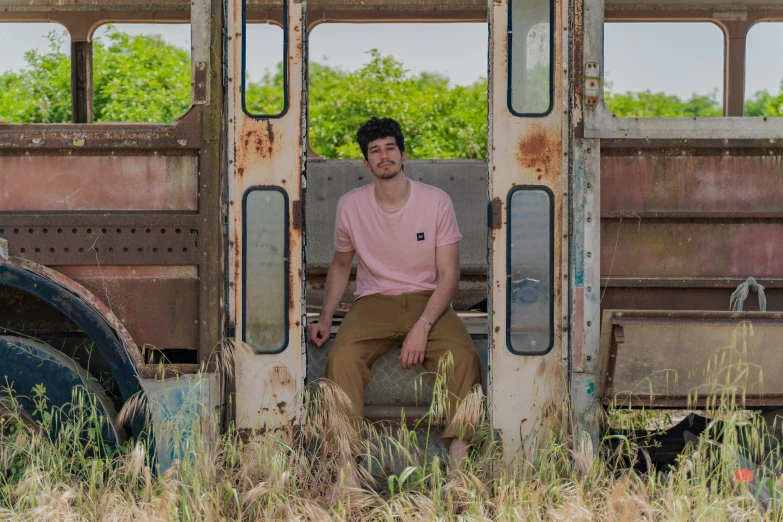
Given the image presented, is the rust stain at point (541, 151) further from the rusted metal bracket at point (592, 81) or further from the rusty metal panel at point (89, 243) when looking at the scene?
the rusty metal panel at point (89, 243)

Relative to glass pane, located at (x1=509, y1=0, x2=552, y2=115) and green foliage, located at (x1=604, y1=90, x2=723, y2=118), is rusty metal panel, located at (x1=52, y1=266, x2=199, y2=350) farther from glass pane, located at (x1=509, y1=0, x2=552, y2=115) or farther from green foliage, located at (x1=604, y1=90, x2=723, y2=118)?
green foliage, located at (x1=604, y1=90, x2=723, y2=118)

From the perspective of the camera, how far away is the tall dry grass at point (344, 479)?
299 centimetres

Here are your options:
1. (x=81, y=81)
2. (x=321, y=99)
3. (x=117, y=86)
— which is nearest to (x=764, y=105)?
(x=321, y=99)

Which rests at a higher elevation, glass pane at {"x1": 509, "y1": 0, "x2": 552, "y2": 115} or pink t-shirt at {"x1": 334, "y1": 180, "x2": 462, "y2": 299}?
glass pane at {"x1": 509, "y1": 0, "x2": 552, "y2": 115}

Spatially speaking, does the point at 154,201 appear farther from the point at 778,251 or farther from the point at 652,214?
the point at 778,251

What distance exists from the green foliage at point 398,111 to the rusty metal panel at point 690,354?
1020 centimetres

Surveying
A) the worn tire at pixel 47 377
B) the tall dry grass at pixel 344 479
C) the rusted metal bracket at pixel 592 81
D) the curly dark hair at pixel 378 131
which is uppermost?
the rusted metal bracket at pixel 592 81

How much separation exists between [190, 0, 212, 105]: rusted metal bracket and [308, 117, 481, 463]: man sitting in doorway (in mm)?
732

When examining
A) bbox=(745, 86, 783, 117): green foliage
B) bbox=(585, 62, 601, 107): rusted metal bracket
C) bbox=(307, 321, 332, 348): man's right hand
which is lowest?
bbox=(307, 321, 332, 348): man's right hand

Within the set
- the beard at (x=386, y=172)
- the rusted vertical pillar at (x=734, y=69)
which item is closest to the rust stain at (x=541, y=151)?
the beard at (x=386, y=172)

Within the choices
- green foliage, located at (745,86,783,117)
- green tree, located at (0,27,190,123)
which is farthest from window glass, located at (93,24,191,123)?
green foliage, located at (745,86,783,117)

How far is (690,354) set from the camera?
3248 millimetres

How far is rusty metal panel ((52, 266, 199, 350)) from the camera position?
11.2 feet

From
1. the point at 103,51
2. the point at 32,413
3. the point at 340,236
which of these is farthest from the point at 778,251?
the point at 103,51
